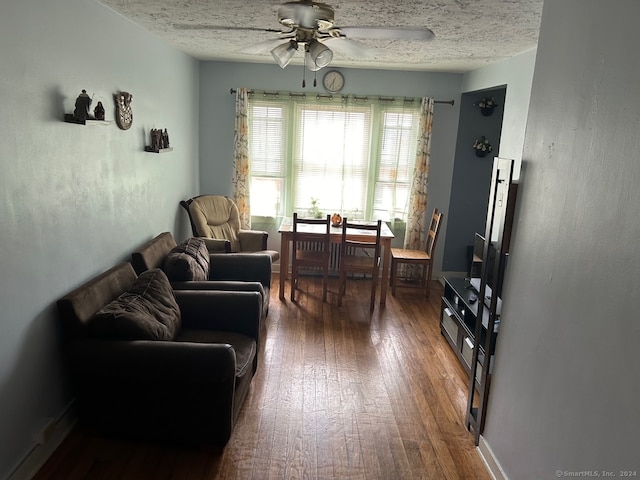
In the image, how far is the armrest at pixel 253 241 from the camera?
5.00 metres

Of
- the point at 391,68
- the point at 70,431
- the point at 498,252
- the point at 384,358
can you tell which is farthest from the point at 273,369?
the point at 391,68

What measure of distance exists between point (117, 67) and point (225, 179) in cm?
252

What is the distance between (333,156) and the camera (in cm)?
559

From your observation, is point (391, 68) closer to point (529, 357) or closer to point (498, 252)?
point (498, 252)

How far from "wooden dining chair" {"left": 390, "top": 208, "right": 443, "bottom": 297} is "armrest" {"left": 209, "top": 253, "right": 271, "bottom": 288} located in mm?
1675

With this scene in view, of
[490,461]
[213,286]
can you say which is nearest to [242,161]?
[213,286]

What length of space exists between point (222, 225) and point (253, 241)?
0.41 metres

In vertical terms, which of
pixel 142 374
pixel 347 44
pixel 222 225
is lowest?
pixel 142 374

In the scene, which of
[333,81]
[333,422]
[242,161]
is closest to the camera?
[333,422]

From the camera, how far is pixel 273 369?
353 cm

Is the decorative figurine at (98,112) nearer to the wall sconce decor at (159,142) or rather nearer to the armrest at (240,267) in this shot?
the wall sconce decor at (159,142)

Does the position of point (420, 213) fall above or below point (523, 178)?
below

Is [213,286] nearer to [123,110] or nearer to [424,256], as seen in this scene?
[123,110]

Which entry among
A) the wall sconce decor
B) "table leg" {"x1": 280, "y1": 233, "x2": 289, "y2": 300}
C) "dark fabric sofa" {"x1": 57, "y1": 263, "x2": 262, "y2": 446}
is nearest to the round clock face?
"table leg" {"x1": 280, "y1": 233, "x2": 289, "y2": 300}
